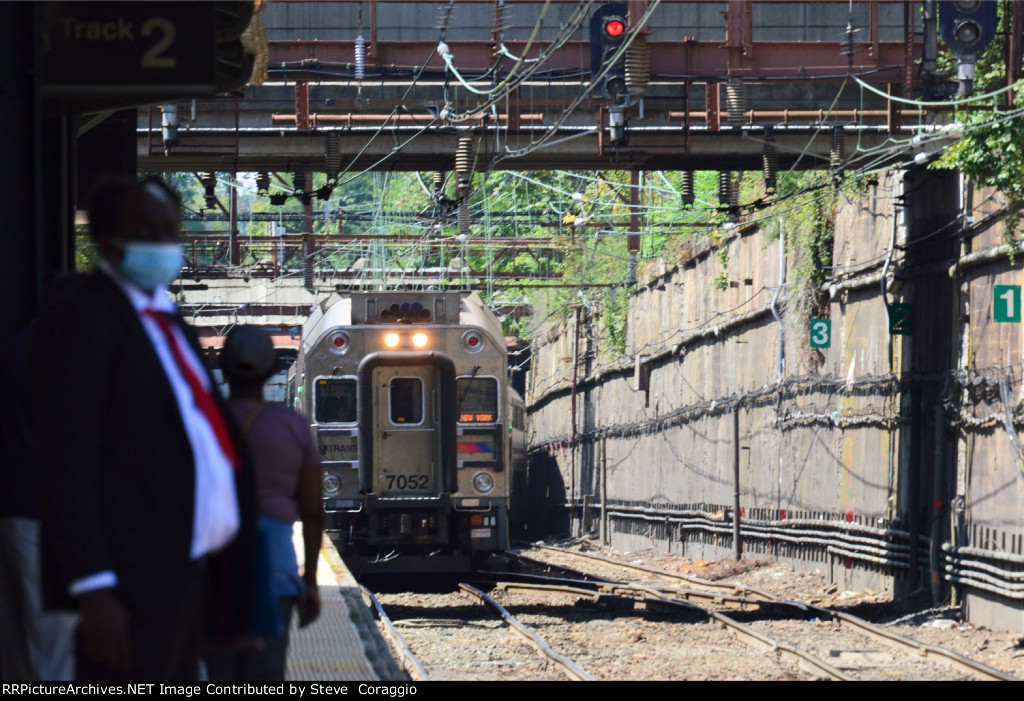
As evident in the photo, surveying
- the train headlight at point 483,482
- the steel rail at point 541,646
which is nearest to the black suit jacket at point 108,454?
the steel rail at point 541,646

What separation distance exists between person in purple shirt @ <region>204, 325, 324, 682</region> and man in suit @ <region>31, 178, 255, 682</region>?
3.45ft

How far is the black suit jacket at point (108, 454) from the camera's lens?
336 centimetres

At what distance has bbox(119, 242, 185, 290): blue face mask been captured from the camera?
Answer: 11.7 ft

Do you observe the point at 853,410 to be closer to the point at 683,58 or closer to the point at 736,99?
the point at 736,99

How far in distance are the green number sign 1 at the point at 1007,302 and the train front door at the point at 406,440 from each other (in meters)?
7.46

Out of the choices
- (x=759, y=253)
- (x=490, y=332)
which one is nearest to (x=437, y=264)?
(x=759, y=253)

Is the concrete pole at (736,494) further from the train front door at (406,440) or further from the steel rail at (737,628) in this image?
the train front door at (406,440)

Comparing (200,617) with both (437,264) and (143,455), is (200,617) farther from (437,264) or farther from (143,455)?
(437,264)

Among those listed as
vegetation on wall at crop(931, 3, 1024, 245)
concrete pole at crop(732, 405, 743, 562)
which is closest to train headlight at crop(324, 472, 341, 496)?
concrete pole at crop(732, 405, 743, 562)

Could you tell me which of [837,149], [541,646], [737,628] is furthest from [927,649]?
[837,149]

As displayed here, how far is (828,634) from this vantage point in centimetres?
1448

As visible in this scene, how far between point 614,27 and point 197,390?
1209 cm

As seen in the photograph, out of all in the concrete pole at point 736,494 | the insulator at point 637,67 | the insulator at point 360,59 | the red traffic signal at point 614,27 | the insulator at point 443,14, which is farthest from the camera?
the concrete pole at point 736,494

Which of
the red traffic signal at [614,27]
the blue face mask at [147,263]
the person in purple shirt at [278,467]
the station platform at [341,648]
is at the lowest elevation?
the station platform at [341,648]
